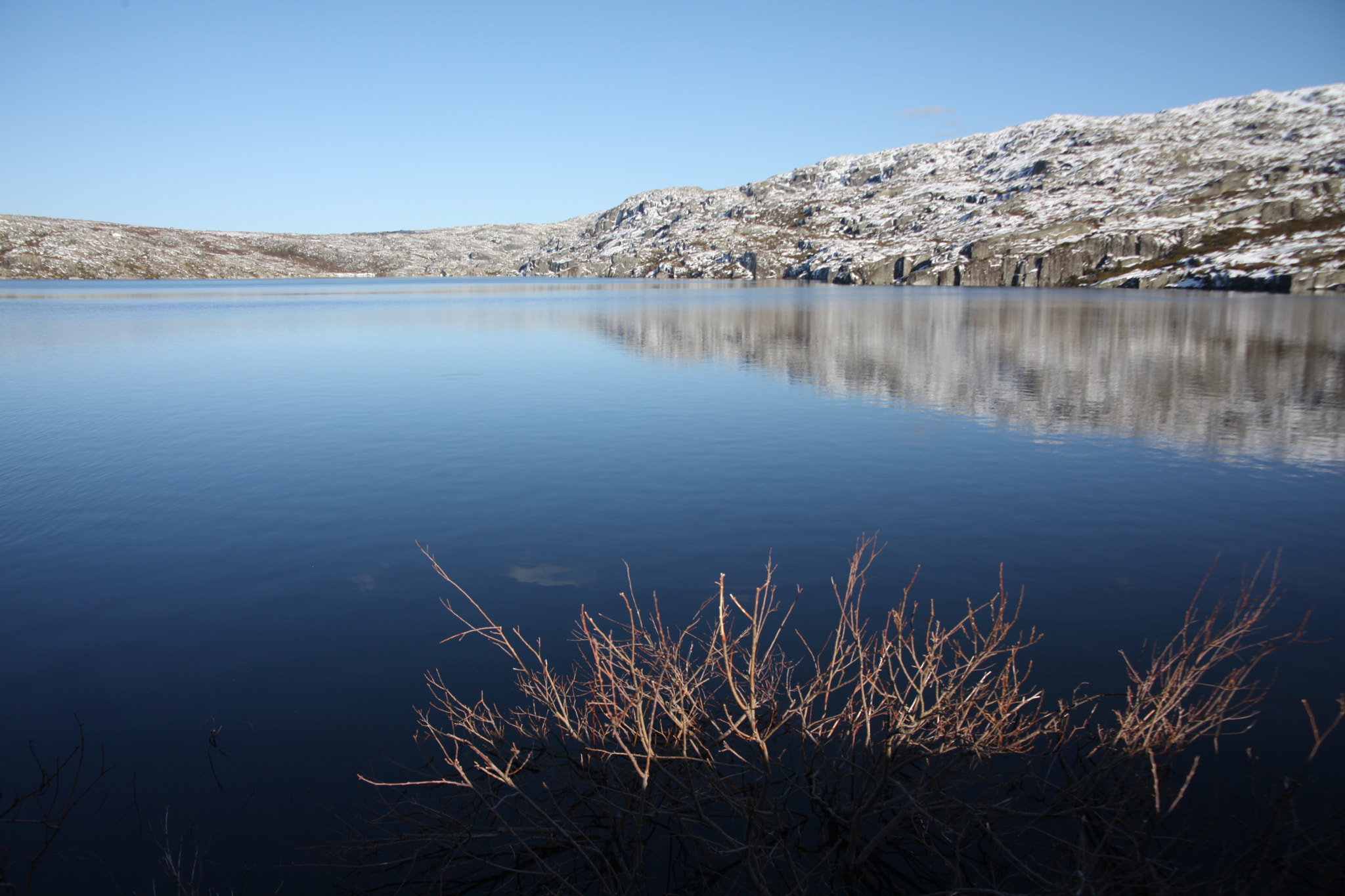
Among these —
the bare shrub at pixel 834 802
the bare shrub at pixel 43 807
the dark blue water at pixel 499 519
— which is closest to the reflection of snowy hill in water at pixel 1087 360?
the dark blue water at pixel 499 519

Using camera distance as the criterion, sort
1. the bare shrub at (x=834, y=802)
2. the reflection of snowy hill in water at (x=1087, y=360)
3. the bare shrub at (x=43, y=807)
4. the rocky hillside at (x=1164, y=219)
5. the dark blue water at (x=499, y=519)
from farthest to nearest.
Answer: the rocky hillside at (x=1164, y=219), the reflection of snowy hill in water at (x=1087, y=360), the dark blue water at (x=499, y=519), the bare shrub at (x=43, y=807), the bare shrub at (x=834, y=802)

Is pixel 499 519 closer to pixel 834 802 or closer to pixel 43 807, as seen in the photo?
pixel 43 807

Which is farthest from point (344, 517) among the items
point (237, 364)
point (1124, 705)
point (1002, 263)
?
point (1002, 263)

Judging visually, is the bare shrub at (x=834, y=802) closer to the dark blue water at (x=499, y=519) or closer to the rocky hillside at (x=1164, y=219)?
the dark blue water at (x=499, y=519)

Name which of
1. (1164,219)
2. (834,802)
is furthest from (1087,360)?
(1164,219)

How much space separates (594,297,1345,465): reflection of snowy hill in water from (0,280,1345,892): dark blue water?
32cm

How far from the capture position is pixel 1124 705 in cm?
819

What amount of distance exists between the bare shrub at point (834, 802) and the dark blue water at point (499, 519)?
1.41 m

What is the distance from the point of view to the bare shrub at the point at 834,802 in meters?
5.55

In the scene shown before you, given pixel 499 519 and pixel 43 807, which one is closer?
pixel 43 807

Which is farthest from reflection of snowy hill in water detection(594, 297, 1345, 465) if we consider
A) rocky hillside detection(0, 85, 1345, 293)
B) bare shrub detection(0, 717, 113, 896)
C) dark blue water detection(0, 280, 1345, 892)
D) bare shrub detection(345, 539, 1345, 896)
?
rocky hillside detection(0, 85, 1345, 293)

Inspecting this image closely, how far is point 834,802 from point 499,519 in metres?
9.71

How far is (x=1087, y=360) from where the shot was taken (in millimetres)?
34812

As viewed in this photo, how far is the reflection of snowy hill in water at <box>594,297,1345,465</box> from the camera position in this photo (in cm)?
2216
